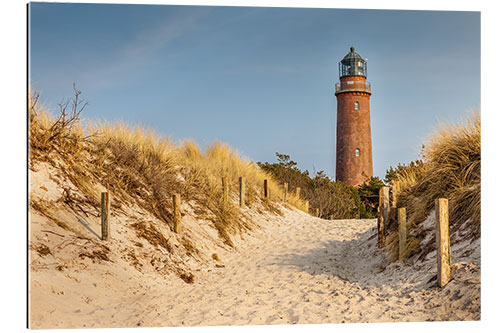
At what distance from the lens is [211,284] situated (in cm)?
736

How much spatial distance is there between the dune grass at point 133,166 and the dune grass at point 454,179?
Answer: 4403 millimetres

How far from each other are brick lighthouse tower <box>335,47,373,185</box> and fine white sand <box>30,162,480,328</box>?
1683cm

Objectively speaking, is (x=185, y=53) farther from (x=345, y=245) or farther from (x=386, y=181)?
(x=386, y=181)

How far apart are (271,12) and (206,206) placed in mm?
5825

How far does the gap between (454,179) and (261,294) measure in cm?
368

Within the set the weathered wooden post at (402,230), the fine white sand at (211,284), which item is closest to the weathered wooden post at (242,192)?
the fine white sand at (211,284)

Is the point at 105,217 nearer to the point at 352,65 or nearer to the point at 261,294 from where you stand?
the point at 261,294

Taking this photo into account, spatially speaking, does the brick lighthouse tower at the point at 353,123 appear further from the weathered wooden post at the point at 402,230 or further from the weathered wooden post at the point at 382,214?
the weathered wooden post at the point at 402,230

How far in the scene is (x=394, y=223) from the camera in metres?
8.75

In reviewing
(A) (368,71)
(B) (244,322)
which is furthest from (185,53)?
(A) (368,71)

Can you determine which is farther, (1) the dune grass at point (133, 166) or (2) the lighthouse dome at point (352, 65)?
(2) the lighthouse dome at point (352, 65)

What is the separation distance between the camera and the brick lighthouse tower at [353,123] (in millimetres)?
25703

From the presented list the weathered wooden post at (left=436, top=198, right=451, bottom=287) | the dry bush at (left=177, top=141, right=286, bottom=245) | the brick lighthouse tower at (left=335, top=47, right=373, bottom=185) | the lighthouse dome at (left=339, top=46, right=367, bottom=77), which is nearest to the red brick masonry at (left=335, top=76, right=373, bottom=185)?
the brick lighthouse tower at (left=335, top=47, right=373, bottom=185)

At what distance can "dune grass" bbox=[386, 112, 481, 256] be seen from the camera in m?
6.57
